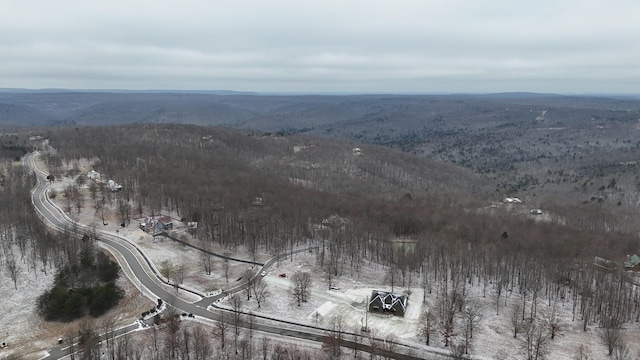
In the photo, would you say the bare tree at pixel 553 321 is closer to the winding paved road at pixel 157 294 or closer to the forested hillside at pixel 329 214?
the forested hillside at pixel 329 214

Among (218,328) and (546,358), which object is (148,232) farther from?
(546,358)

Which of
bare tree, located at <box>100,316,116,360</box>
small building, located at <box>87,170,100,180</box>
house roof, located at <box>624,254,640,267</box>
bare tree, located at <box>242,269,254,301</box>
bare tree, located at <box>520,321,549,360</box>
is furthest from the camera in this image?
small building, located at <box>87,170,100,180</box>

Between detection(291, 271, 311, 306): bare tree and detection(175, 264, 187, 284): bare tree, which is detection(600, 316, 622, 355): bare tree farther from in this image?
detection(175, 264, 187, 284): bare tree

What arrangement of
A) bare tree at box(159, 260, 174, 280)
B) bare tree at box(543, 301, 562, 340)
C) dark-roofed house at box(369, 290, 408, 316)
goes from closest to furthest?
bare tree at box(543, 301, 562, 340) < dark-roofed house at box(369, 290, 408, 316) < bare tree at box(159, 260, 174, 280)

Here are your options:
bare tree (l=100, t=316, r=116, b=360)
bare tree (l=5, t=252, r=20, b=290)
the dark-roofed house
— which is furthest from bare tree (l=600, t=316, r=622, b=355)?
bare tree (l=5, t=252, r=20, b=290)

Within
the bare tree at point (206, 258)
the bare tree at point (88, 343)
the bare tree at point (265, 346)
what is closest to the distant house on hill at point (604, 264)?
the bare tree at point (265, 346)

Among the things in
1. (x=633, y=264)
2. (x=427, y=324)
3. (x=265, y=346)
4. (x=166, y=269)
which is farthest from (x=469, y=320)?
(x=633, y=264)

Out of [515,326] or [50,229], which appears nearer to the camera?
[515,326]

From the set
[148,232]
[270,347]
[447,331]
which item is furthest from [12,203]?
[447,331]
